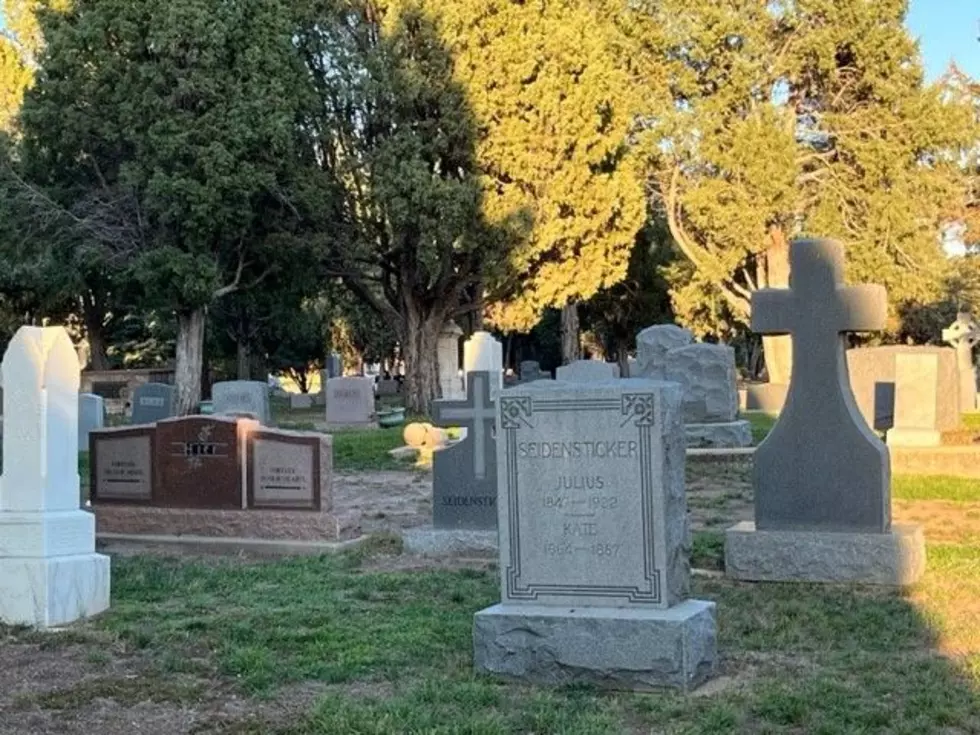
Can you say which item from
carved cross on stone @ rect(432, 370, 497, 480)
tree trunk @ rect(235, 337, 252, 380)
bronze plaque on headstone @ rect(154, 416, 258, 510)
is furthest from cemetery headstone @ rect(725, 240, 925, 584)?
tree trunk @ rect(235, 337, 252, 380)

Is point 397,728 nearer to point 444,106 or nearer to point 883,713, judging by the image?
point 883,713

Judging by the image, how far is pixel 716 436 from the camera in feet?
58.3

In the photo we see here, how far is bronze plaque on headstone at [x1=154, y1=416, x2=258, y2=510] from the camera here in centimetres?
1077

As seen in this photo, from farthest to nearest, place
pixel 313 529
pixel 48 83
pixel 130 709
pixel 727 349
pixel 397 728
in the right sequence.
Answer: pixel 48 83 → pixel 727 349 → pixel 313 529 → pixel 130 709 → pixel 397 728

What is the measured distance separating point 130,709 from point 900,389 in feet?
43.7

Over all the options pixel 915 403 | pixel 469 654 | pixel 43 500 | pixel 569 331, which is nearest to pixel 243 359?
pixel 569 331

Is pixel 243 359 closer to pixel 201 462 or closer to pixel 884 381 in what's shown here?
pixel 884 381

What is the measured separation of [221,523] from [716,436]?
908cm

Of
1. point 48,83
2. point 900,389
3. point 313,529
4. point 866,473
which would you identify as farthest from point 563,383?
point 48,83

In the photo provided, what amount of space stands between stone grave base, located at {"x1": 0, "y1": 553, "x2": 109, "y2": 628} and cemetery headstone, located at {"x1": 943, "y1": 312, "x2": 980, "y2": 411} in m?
24.4

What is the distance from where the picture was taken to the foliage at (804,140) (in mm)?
31781

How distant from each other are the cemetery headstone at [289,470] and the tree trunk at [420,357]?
18558mm

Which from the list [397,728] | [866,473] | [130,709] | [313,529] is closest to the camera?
[397,728]

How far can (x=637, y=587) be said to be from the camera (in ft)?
18.9
